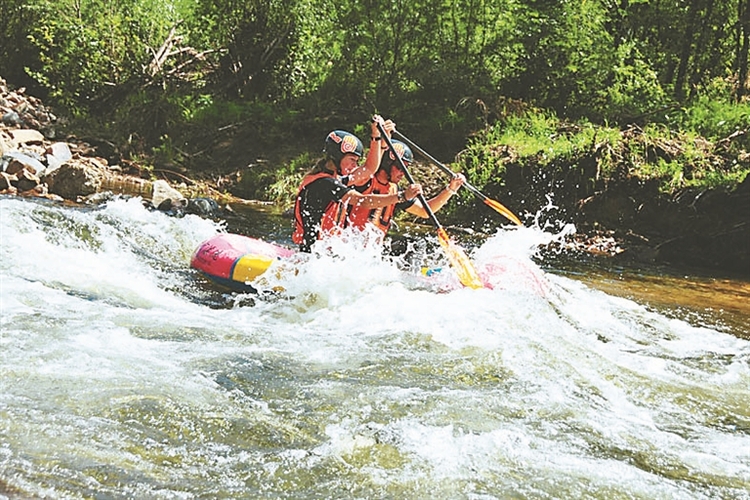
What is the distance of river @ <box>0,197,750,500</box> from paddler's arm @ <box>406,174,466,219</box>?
55 cm

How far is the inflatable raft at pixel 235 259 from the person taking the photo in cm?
565

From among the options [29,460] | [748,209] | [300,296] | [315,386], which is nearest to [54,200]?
[300,296]

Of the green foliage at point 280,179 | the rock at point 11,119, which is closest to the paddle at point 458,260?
the green foliage at point 280,179

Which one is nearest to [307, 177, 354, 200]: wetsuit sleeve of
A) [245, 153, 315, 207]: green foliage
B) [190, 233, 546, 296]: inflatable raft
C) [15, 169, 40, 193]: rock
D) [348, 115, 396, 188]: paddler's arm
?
[348, 115, 396, 188]: paddler's arm

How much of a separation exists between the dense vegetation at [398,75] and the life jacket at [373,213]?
15.4 ft

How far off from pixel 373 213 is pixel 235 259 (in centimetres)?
113

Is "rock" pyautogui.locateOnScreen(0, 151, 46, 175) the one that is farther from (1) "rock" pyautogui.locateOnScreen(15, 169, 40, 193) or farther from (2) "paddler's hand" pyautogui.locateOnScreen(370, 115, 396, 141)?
(2) "paddler's hand" pyautogui.locateOnScreen(370, 115, 396, 141)

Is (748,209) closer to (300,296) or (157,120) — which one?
(300,296)

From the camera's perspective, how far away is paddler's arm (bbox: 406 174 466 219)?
6.05 m

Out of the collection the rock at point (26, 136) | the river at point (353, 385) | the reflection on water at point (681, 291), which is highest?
the rock at point (26, 136)

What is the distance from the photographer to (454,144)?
11.8 meters

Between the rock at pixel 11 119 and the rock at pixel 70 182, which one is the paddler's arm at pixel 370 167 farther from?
the rock at pixel 11 119

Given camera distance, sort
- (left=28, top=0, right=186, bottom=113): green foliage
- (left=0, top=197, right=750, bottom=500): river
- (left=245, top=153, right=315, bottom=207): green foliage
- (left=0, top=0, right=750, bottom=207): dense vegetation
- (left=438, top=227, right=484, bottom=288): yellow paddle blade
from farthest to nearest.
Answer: (left=28, top=0, right=186, bottom=113): green foliage, (left=245, top=153, right=315, bottom=207): green foliage, (left=0, top=0, right=750, bottom=207): dense vegetation, (left=438, top=227, right=484, bottom=288): yellow paddle blade, (left=0, top=197, right=750, bottom=500): river

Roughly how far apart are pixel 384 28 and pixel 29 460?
37.2 ft
